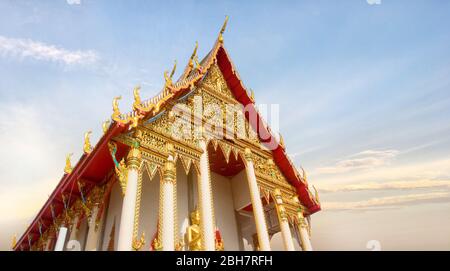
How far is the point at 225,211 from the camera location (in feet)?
36.9

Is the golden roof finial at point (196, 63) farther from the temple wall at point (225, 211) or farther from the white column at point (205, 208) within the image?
the temple wall at point (225, 211)

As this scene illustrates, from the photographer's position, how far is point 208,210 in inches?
316

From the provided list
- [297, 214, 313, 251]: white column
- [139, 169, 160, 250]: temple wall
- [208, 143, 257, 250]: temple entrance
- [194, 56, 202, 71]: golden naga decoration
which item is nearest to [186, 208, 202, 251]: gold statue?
[139, 169, 160, 250]: temple wall

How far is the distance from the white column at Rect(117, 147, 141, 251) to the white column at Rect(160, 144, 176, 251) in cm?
73

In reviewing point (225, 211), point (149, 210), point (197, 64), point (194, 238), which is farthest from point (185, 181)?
point (197, 64)

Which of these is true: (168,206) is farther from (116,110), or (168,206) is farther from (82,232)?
(82,232)

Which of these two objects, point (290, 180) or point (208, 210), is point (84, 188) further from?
point (290, 180)

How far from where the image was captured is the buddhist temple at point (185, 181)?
760cm

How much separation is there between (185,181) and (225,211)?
6.25 ft

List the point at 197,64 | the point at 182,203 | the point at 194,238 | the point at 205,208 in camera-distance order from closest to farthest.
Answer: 1. the point at 194,238
2. the point at 205,208
3. the point at 182,203
4. the point at 197,64

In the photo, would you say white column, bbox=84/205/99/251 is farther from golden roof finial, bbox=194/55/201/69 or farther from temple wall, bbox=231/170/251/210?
golden roof finial, bbox=194/55/201/69

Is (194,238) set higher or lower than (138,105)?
lower
